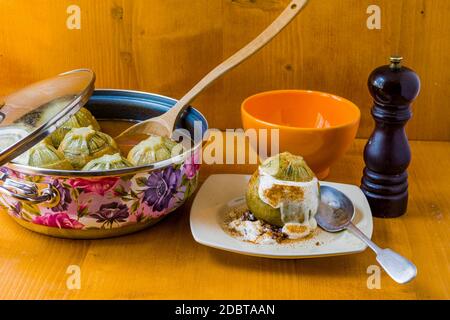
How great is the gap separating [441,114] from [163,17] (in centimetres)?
46

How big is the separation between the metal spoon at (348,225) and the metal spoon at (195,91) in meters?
0.21

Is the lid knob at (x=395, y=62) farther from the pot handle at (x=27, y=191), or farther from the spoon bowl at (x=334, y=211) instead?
the pot handle at (x=27, y=191)

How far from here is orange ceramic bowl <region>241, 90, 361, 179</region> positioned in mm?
827

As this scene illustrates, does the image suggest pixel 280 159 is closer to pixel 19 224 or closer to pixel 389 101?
pixel 389 101

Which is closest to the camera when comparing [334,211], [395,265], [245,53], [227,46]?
[395,265]

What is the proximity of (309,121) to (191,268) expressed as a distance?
13.9 inches

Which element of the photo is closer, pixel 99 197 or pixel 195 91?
pixel 99 197

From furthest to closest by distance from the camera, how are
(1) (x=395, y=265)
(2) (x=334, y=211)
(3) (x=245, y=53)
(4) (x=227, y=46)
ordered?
(4) (x=227, y=46) → (3) (x=245, y=53) → (2) (x=334, y=211) → (1) (x=395, y=265)

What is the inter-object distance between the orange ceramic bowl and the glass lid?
233mm

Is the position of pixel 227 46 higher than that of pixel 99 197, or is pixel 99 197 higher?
pixel 227 46

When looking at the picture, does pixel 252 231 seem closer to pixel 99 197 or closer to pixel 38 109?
pixel 99 197

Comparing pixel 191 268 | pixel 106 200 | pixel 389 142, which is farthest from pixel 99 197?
pixel 389 142

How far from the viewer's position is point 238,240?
722 millimetres

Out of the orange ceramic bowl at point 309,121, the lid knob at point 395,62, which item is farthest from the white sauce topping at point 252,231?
the lid knob at point 395,62
